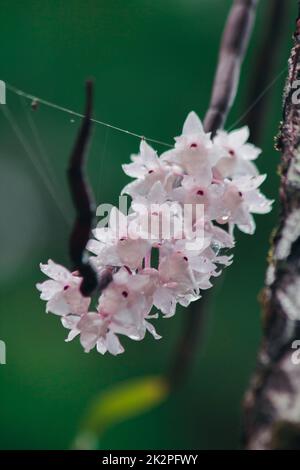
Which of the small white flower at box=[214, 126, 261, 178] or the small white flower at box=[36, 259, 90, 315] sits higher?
the small white flower at box=[214, 126, 261, 178]

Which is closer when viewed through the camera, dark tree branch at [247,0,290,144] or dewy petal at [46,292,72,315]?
dewy petal at [46,292,72,315]

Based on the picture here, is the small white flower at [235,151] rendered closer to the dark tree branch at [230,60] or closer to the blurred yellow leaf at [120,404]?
the dark tree branch at [230,60]

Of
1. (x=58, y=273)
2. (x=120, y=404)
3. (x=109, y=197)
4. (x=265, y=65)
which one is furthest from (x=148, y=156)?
(x=109, y=197)

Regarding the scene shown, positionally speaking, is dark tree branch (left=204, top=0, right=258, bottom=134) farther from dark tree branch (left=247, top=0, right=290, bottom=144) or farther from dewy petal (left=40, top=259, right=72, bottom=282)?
dark tree branch (left=247, top=0, right=290, bottom=144)

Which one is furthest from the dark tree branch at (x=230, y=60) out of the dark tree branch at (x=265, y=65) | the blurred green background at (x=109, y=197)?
the blurred green background at (x=109, y=197)

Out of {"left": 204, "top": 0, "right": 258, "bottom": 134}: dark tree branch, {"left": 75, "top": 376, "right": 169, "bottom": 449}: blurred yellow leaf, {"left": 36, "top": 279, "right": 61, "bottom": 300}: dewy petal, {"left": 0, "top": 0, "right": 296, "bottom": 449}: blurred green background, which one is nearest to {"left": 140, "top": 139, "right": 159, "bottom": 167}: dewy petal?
{"left": 204, "top": 0, "right": 258, "bottom": 134}: dark tree branch
